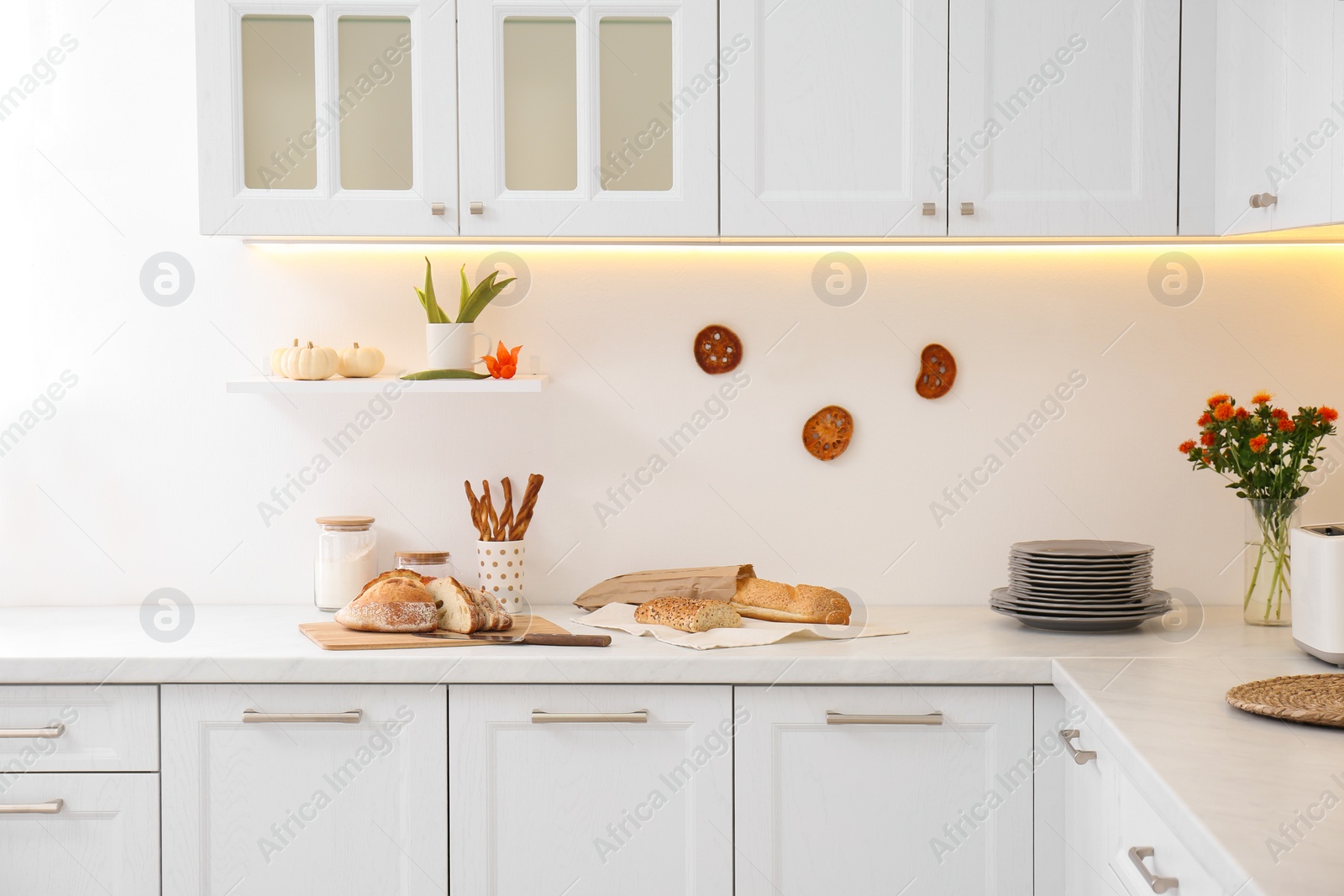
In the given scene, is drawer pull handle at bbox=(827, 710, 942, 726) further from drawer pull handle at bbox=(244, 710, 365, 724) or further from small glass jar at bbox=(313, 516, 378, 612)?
small glass jar at bbox=(313, 516, 378, 612)

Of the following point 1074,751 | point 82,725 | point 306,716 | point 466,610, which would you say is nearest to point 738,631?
point 466,610

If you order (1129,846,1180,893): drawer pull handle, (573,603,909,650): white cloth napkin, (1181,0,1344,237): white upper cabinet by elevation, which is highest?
(1181,0,1344,237): white upper cabinet

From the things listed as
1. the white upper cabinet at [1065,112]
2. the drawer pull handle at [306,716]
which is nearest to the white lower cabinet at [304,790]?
the drawer pull handle at [306,716]

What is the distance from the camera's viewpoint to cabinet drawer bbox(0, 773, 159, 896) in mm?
1948

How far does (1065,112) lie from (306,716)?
70.3 inches

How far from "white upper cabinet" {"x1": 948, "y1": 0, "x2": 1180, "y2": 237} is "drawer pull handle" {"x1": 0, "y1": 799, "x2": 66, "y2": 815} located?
196 centimetres

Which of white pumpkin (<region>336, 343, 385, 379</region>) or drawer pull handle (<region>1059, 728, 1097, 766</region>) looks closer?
drawer pull handle (<region>1059, 728, 1097, 766</region>)

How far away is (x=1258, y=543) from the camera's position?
223cm

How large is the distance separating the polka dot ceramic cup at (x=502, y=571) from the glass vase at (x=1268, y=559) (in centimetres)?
150

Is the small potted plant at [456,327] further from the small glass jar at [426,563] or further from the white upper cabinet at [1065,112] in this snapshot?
the white upper cabinet at [1065,112]

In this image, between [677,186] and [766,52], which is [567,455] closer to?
[677,186]

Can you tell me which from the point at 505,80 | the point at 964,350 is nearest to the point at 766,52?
the point at 505,80

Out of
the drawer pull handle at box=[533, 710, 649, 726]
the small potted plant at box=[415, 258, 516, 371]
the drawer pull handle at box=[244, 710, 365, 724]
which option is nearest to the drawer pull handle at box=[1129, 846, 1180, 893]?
the drawer pull handle at box=[533, 710, 649, 726]

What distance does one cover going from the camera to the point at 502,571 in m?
2.34
